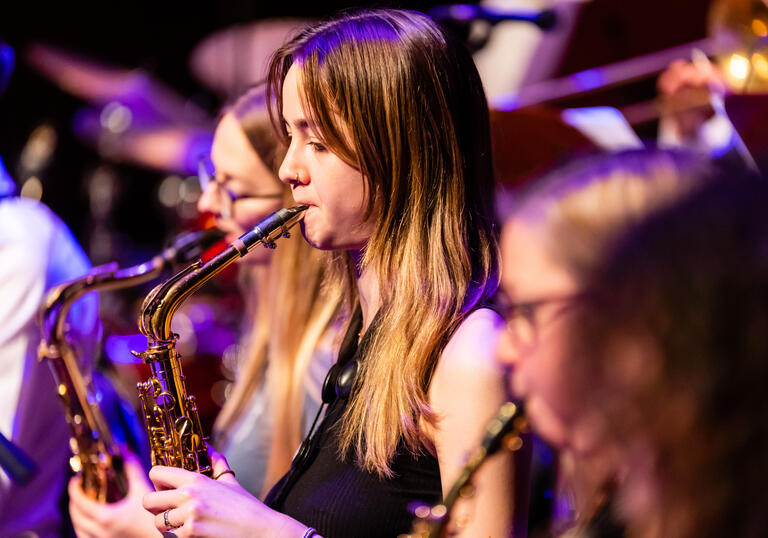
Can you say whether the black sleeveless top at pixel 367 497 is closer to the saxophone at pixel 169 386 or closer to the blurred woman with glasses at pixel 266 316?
the saxophone at pixel 169 386

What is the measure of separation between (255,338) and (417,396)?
1418mm

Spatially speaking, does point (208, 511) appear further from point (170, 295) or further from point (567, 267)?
point (567, 267)

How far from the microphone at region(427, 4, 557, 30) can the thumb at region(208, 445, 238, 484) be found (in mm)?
1504

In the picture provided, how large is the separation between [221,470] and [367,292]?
48 centimetres

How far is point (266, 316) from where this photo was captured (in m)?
2.74

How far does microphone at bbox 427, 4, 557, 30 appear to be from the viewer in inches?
99.3

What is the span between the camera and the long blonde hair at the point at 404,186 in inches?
59.6

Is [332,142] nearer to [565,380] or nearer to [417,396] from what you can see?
[417,396]

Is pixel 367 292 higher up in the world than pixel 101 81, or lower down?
lower down

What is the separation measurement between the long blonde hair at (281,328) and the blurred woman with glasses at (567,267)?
48.9 inches

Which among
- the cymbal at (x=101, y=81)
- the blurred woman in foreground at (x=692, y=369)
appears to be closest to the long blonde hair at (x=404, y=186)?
the blurred woman in foreground at (x=692, y=369)

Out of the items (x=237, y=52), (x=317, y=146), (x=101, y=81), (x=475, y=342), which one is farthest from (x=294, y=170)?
(x=101, y=81)

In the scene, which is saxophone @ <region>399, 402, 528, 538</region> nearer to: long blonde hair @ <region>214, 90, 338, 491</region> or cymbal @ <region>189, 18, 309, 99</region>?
long blonde hair @ <region>214, 90, 338, 491</region>

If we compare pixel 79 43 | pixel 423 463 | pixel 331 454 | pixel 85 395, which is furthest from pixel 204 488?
pixel 79 43
